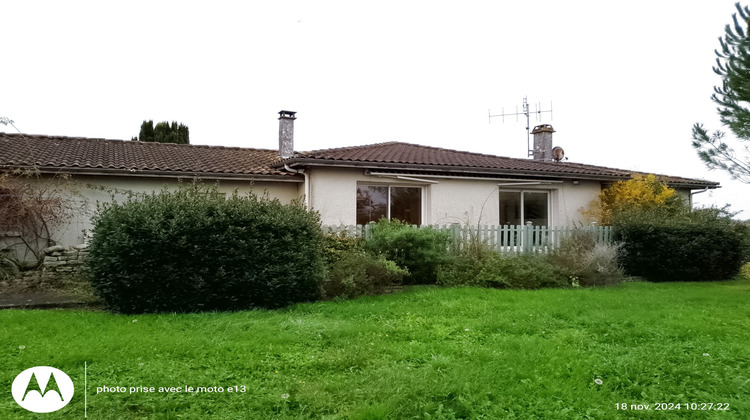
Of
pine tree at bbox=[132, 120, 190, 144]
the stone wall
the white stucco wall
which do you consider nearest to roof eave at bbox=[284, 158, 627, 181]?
the white stucco wall

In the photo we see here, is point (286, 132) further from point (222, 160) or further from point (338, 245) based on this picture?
point (338, 245)

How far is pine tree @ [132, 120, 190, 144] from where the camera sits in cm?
2630

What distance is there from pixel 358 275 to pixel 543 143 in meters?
13.8

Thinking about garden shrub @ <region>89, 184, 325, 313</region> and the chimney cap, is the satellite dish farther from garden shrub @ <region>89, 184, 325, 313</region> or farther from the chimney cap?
garden shrub @ <region>89, 184, 325, 313</region>

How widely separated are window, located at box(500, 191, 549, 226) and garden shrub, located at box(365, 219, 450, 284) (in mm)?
4881

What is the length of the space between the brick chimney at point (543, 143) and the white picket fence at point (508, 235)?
23.4 ft

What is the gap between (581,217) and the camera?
15.2 m

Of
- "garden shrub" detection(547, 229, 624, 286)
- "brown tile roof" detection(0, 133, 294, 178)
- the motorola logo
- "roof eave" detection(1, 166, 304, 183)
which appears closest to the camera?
the motorola logo

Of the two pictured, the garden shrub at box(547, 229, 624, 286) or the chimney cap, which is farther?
the chimney cap

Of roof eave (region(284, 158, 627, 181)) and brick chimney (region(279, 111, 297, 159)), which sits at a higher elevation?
brick chimney (region(279, 111, 297, 159))

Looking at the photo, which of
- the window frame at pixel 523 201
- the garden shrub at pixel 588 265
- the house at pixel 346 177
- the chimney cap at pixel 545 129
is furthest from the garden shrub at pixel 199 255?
the chimney cap at pixel 545 129

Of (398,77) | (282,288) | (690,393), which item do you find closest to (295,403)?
(690,393)

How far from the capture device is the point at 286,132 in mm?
15297

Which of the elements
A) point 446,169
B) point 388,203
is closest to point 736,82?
point 446,169
